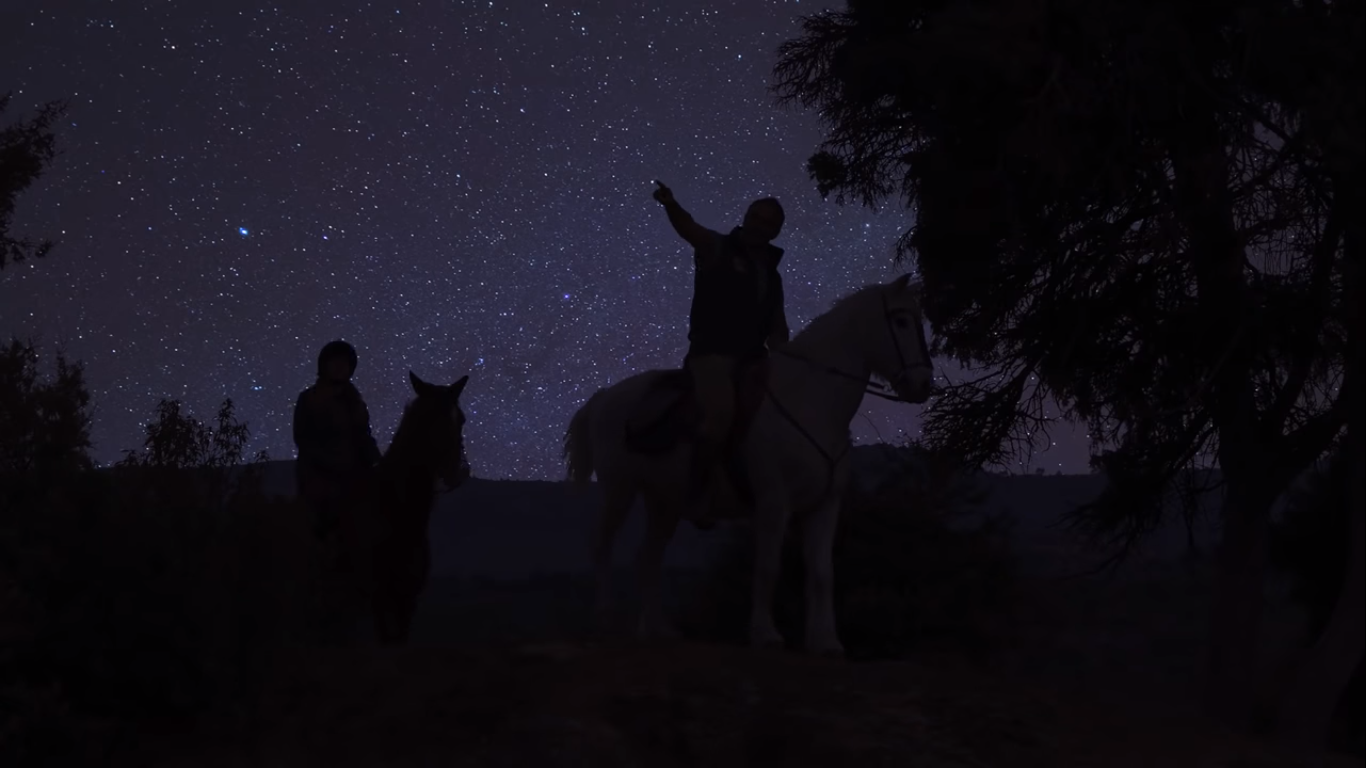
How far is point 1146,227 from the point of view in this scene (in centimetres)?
1134

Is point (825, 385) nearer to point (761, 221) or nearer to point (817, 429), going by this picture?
point (817, 429)

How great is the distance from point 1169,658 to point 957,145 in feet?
46.5

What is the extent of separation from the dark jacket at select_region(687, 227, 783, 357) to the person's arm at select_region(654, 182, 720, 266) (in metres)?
0.03

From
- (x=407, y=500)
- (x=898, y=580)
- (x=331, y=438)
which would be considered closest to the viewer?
(x=407, y=500)

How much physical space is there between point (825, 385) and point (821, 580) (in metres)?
1.37

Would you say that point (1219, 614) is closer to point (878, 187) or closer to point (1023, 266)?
point (1023, 266)

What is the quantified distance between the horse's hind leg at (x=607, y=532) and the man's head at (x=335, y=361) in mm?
2515

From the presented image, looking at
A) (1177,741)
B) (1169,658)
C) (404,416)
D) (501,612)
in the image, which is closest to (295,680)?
(404,416)

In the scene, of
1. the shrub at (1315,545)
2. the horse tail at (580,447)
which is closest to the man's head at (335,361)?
the horse tail at (580,447)

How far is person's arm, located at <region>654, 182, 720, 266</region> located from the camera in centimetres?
975

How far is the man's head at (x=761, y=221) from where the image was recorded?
389 inches

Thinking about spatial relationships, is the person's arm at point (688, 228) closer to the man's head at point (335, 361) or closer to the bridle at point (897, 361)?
the bridle at point (897, 361)

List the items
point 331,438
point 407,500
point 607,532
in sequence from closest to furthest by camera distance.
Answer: point 407,500 < point 607,532 < point 331,438

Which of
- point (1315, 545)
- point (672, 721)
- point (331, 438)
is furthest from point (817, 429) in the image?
point (1315, 545)
